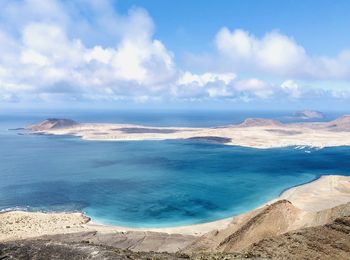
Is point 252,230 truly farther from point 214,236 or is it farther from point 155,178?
point 155,178

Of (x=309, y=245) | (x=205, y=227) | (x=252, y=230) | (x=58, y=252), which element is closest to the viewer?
(x=58, y=252)

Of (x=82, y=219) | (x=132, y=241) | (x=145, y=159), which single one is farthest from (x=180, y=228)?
(x=145, y=159)

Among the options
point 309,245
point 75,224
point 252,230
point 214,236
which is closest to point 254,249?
point 309,245

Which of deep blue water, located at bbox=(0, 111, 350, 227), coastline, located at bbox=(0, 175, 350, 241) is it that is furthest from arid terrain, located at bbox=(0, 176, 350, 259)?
deep blue water, located at bbox=(0, 111, 350, 227)

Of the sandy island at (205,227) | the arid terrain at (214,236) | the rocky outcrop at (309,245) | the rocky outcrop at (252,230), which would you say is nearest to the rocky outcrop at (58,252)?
the arid terrain at (214,236)

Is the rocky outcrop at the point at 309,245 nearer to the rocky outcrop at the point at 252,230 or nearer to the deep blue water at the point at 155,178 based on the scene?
the rocky outcrop at the point at 252,230

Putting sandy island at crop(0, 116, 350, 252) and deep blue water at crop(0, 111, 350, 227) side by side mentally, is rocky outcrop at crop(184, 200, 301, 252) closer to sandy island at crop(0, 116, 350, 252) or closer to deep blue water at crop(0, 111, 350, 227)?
sandy island at crop(0, 116, 350, 252)

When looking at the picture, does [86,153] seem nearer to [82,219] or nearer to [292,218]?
[82,219]

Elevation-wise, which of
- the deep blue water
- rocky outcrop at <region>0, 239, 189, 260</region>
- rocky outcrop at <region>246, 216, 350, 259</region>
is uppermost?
rocky outcrop at <region>0, 239, 189, 260</region>
